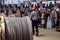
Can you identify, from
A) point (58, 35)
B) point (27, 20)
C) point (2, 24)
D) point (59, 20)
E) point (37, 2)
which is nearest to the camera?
point (2, 24)

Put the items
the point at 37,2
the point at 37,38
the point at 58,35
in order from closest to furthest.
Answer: the point at 37,38
the point at 58,35
the point at 37,2

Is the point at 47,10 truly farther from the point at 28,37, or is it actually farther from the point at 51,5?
the point at 28,37

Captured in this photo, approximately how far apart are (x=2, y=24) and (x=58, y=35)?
774 cm

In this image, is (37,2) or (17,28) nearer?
→ (17,28)

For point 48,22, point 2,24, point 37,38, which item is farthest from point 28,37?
point 48,22

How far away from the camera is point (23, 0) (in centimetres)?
1446

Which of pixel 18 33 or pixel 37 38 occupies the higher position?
pixel 18 33

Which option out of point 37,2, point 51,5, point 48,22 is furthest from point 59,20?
point 37,2

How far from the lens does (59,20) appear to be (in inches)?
463

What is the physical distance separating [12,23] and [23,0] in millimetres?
12202

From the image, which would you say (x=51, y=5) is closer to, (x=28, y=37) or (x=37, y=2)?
(x=37, y=2)

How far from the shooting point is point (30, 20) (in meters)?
2.50

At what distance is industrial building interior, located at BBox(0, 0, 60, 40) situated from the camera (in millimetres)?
2320

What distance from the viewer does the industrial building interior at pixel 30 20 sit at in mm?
2320
